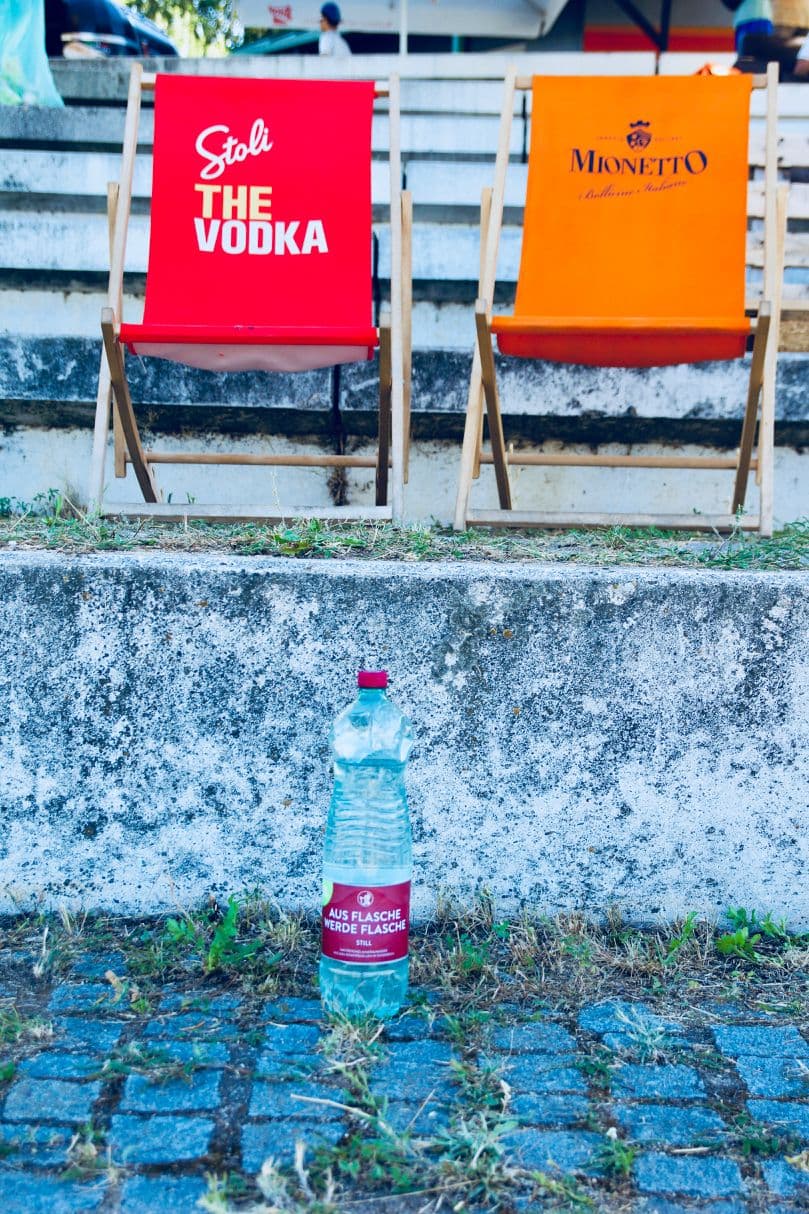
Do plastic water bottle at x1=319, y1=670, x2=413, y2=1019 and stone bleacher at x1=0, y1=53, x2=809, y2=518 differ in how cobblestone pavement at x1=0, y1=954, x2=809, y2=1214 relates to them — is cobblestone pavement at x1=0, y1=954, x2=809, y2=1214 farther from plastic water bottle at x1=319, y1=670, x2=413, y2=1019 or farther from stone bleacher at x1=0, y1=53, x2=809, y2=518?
stone bleacher at x1=0, y1=53, x2=809, y2=518

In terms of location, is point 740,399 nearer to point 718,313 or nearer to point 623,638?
point 718,313

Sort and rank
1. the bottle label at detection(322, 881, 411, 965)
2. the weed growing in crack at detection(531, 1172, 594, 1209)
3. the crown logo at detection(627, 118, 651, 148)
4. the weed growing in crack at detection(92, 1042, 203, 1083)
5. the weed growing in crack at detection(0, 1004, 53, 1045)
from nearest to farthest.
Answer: the weed growing in crack at detection(531, 1172, 594, 1209) → the weed growing in crack at detection(92, 1042, 203, 1083) → the weed growing in crack at detection(0, 1004, 53, 1045) → the bottle label at detection(322, 881, 411, 965) → the crown logo at detection(627, 118, 651, 148)

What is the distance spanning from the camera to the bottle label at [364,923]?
6.94ft

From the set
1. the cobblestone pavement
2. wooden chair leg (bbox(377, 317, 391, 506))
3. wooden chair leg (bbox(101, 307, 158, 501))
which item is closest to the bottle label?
the cobblestone pavement

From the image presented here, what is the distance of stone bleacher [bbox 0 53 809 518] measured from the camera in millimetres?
3979

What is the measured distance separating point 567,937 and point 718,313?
1.85 m

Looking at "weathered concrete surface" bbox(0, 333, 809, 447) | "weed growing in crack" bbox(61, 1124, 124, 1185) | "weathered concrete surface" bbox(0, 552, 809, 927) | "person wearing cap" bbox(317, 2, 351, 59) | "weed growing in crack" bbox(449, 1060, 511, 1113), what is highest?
"person wearing cap" bbox(317, 2, 351, 59)

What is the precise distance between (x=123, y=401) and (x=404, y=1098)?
211cm

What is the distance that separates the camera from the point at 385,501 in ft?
11.3

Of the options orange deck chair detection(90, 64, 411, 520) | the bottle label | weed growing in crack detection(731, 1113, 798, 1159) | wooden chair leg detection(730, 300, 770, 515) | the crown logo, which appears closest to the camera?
weed growing in crack detection(731, 1113, 798, 1159)

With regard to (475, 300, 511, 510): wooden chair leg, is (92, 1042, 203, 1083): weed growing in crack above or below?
below

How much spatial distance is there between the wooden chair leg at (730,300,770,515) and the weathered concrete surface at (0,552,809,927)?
85cm

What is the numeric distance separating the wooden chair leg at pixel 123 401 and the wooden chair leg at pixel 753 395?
5.71ft

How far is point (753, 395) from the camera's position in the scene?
10.3 ft
